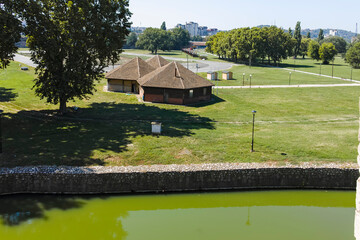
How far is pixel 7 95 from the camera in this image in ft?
139

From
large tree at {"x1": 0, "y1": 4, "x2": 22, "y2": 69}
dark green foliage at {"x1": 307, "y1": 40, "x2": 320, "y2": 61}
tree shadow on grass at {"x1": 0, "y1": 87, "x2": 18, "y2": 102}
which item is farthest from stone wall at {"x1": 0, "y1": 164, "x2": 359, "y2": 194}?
dark green foliage at {"x1": 307, "y1": 40, "x2": 320, "y2": 61}

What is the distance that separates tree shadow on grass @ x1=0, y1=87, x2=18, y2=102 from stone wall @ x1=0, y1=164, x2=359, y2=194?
2142cm

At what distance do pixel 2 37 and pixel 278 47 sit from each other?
80.1 m

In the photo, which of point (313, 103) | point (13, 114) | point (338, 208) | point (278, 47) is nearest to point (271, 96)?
point (313, 103)

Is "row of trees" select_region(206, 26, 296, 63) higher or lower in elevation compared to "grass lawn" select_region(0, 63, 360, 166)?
higher

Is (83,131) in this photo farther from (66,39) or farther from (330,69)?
(330,69)

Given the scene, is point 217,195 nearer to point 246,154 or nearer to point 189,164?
point 189,164

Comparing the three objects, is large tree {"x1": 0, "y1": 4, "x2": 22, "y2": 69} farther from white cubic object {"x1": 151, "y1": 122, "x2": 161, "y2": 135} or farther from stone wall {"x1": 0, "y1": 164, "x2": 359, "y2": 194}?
white cubic object {"x1": 151, "y1": 122, "x2": 161, "y2": 135}

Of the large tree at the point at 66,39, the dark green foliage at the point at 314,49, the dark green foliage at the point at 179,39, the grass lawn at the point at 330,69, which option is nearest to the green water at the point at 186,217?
the large tree at the point at 66,39

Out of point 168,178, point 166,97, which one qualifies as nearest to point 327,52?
point 166,97

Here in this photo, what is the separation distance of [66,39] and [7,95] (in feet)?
53.0

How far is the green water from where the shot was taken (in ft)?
59.2

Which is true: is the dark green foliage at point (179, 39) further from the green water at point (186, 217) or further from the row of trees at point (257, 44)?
the green water at point (186, 217)

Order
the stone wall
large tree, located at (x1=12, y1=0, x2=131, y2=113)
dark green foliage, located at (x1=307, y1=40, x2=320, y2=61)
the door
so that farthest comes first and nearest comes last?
dark green foliage, located at (x1=307, y1=40, x2=320, y2=61)
the door
large tree, located at (x1=12, y1=0, x2=131, y2=113)
the stone wall
